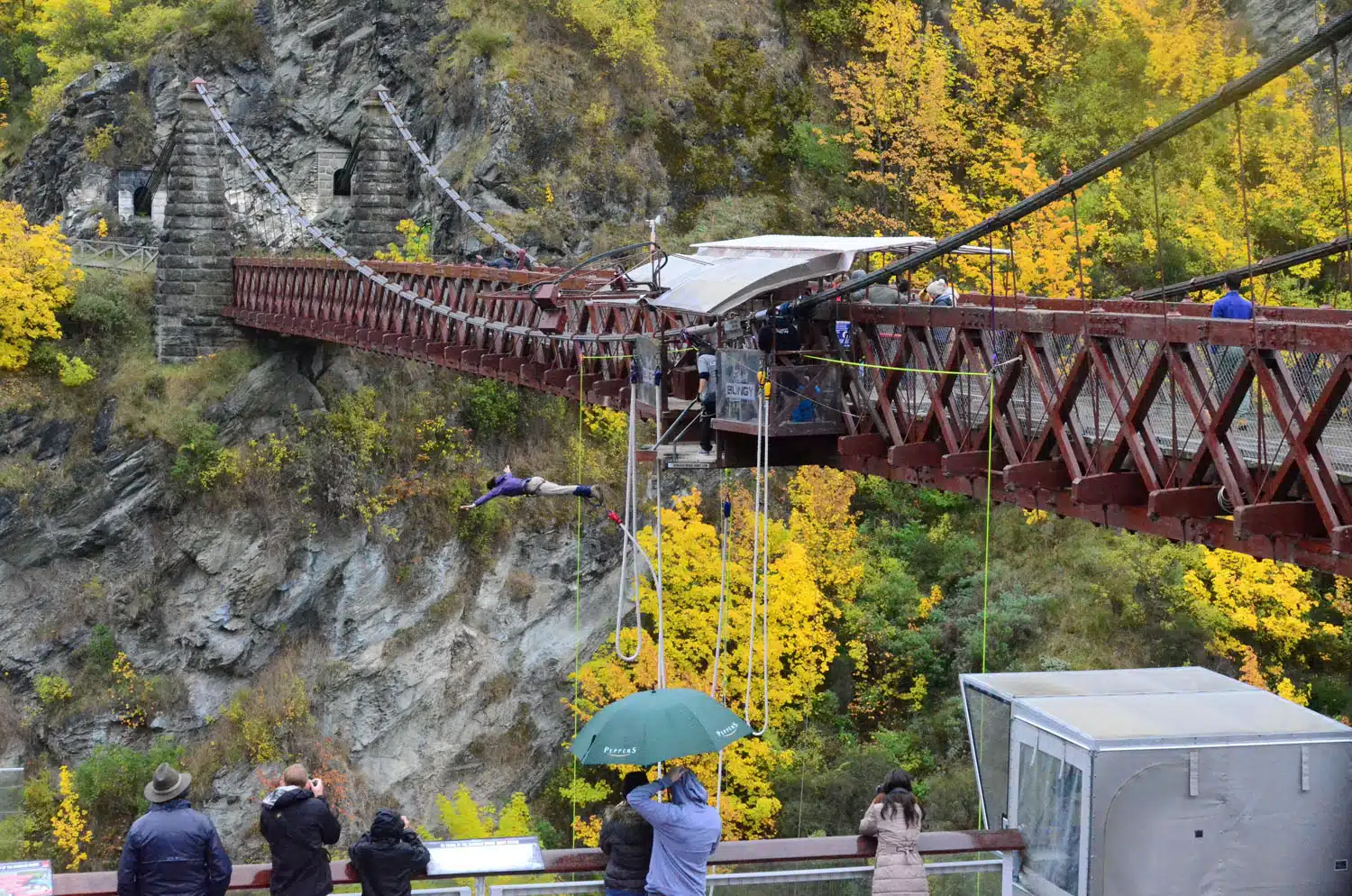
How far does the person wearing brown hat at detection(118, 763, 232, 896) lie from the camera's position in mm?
7160

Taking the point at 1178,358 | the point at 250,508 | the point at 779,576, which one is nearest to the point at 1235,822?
the point at 1178,358

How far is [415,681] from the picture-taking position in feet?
93.5

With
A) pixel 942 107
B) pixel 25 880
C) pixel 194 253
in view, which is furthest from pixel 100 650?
pixel 25 880

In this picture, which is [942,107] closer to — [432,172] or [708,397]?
[432,172]

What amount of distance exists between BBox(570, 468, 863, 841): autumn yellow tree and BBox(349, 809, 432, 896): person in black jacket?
52.4ft

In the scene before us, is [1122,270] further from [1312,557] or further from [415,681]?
[1312,557]

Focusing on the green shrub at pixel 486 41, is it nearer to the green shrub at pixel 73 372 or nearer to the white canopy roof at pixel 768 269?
the green shrub at pixel 73 372

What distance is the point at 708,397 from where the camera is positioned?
48.0ft

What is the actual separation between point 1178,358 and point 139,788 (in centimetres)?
2238

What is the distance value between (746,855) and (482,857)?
1313 mm

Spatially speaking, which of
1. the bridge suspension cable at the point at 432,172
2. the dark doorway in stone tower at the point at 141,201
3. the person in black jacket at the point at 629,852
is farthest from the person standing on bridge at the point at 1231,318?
the dark doorway in stone tower at the point at 141,201

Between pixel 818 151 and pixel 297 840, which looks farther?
pixel 818 151

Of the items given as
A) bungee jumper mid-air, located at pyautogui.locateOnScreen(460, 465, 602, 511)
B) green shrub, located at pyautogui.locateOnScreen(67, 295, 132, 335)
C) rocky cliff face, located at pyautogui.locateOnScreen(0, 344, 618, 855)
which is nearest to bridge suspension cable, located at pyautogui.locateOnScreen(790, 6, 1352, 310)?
bungee jumper mid-air, located at pyautogui.locateOnScreen(460, 465, 602, 511)

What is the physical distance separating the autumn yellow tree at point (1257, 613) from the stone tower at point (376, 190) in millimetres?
19232
